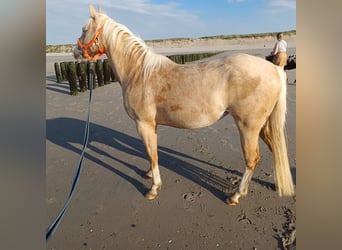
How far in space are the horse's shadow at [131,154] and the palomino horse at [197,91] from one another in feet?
1.38

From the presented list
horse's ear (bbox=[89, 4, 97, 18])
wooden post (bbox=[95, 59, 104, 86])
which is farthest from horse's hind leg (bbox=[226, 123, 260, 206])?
wooden post (bbox=[95, 59, 104, 86])

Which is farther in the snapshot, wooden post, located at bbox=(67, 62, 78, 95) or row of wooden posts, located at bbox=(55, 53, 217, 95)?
row of wooden posts, located at bbox=(55, 53, 217, 95)

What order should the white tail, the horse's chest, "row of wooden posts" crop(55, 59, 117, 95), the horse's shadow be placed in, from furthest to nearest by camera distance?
"row of wooden posts" crop(55, 59, 117, 95) < the horse's shadow < the horse's chest < the white tail

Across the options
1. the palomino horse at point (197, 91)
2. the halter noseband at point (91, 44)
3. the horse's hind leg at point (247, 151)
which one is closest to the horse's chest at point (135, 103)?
the palomino horse at point (197, 91)

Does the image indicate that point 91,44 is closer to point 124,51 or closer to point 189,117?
→ point 124,51

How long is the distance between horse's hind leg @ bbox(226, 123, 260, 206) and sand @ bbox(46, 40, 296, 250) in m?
0.10

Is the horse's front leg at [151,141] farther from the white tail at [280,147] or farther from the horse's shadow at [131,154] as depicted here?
the white tail at [280,147]

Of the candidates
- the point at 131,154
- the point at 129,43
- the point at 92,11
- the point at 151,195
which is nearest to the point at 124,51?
the point at 129,43

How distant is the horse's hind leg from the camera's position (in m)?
2.95

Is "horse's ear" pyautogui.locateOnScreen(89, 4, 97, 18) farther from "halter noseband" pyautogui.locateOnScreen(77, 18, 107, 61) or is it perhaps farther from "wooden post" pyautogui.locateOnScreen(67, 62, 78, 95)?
"wooden post" pyautogui.locateOnScreen(67, 62, 78, 95)

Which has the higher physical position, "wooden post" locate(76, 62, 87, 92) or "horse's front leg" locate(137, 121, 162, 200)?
"wooden post" locate(76, 62, 87, 92)

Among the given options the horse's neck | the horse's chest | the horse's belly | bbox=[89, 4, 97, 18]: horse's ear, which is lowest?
the horse's belly

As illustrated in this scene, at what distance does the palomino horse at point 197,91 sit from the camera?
2.86 metres

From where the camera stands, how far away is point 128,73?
3273 mm
